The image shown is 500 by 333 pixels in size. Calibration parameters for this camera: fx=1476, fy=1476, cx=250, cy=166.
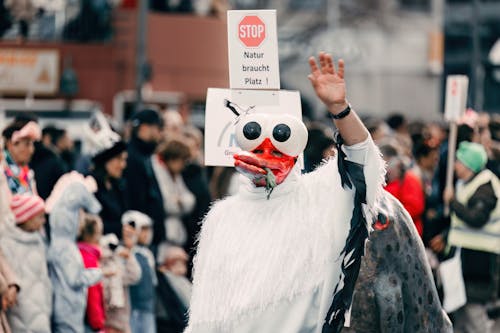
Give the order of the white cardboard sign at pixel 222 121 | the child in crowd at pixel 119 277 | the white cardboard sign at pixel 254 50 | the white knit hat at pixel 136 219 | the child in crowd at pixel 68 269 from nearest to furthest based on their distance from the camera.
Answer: the white cardboard sign at pixel 254 50, the white cardboard sign at pixel 222 121, the child in crowd at pixel 68 269, the child in crowd at pixel 119 277, the white knit hat at pixel 136 219

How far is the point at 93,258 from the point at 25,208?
2.55 ft

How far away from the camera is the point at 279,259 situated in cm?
615

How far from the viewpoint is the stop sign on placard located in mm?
6598

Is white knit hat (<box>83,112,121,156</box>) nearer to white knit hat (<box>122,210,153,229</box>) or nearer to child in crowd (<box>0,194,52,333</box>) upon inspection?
white knit hat (<box>122,210,153,229</box>)

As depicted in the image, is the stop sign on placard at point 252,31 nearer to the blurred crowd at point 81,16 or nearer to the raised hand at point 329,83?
the raised hand at point 329,83

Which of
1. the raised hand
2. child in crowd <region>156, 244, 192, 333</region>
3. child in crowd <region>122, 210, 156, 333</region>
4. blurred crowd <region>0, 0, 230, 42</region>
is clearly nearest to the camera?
the raised hand

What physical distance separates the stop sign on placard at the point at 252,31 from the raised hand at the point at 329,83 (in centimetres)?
69

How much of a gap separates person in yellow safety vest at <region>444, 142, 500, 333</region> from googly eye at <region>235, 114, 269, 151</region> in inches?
196

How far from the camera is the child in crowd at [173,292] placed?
424 inches

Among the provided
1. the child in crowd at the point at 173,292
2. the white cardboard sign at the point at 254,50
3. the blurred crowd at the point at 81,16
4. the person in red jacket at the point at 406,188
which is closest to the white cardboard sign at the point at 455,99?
the person in red jacket at the point at 406,188

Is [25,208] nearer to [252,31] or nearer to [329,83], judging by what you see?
[252,31]

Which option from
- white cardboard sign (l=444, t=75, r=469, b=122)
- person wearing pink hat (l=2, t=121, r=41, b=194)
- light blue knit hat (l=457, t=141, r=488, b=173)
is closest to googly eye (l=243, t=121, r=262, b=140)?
person wearing pink hat (l=2, t=121, r=41, b=194)

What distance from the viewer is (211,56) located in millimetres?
22359

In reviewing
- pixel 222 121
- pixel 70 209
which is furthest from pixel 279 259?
pixel 70 209
